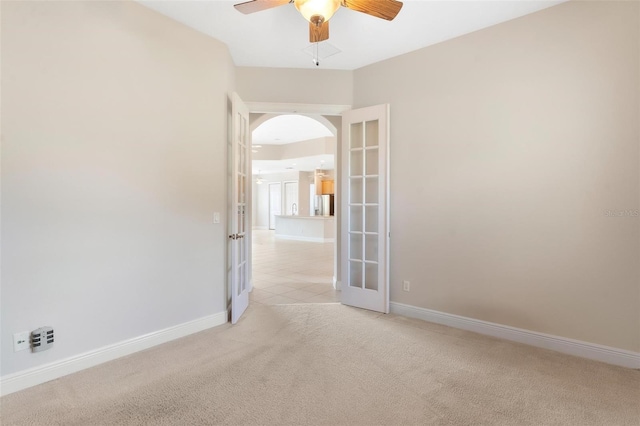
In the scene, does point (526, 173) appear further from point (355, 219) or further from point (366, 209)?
point (355, 219)

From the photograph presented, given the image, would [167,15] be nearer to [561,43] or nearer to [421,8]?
[421,8]

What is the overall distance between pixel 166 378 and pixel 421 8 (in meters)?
3.52

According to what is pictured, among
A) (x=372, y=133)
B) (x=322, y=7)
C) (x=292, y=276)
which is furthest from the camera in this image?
(x=292, y=276)

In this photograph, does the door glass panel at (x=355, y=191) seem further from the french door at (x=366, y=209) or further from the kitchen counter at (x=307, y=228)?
the kitchen counter at (x=307, y=228)

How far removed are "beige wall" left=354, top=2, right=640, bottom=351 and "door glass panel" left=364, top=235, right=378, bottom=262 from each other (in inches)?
9.9

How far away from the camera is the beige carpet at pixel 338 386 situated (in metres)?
1.72

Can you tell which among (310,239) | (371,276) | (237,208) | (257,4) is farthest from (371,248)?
(310,239)

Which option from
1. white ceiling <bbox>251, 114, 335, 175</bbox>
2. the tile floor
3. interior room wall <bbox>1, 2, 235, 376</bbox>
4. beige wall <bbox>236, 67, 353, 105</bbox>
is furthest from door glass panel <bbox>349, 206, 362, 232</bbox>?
white ceiling <bbox>251, 114, 335, 175</bbox>

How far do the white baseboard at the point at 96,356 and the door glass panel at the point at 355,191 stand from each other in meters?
2.03

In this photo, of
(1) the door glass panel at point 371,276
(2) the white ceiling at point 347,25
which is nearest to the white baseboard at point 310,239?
(1) the door glass panel at point 371,276

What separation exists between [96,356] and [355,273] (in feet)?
8.54

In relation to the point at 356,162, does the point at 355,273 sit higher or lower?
lower

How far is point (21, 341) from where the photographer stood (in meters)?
1.97

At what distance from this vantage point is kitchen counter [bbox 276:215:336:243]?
33.0 ft
